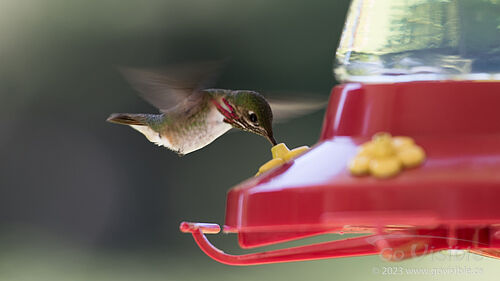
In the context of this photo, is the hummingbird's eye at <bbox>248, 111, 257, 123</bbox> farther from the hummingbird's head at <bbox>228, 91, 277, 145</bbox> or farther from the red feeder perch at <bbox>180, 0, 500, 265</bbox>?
the red feeder perch at <bbox>180, 0, 500, 265</bbox>

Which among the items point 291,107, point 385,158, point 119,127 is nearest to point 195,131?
point 291,107

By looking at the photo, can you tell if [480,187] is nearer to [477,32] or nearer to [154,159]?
[477,32]

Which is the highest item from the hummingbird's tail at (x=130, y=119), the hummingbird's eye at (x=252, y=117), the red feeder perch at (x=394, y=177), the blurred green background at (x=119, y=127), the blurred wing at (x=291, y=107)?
the blurred green background at (x=119, y=127)

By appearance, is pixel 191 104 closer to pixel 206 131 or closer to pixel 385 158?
pixel 206 131

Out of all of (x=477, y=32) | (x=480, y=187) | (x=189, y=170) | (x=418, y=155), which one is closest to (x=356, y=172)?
(x=418, y=155)

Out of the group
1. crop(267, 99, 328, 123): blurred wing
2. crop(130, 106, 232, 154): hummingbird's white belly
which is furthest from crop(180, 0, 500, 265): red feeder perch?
crop(130, 106, 232, 154): hummingbird's white belly

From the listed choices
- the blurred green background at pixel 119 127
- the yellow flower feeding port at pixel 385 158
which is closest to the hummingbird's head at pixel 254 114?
the yellow flower feeding port at pixel 385 158

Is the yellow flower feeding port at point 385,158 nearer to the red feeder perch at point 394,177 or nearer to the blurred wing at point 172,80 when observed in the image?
the red feeder perch at point 394,177
